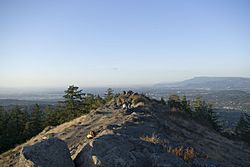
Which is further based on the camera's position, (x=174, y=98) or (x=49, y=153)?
(x=174, y=98)

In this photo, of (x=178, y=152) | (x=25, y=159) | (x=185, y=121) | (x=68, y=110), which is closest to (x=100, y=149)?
(x=25, y=159)

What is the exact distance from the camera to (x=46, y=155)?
9352 millimetres

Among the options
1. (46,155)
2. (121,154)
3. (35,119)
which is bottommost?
(35,119)

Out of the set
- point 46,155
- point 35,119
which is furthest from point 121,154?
point 35,119

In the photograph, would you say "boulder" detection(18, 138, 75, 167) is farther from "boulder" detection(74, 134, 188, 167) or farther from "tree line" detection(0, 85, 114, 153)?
"tree line" detection(0, 85, 114, 153)

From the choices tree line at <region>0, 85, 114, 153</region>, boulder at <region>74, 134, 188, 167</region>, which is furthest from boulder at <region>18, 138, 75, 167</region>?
tree line at <region>0, 85, 114, 153</region>

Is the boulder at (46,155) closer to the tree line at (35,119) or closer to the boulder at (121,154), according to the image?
the boulder at (121,154)

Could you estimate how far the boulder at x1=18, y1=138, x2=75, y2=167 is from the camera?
911 centimetres

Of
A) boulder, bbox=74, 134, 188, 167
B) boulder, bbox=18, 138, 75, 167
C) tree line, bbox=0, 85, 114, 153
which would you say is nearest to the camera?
boulder, bbox=18, 138, 75, 167

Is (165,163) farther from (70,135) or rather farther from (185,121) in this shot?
(185,121)

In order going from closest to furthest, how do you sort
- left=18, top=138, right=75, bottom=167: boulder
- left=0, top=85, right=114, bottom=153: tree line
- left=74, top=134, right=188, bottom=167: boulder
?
left=18, top=138, right=75, bottom=167: boulder
left=74, top=134, right=188, bottom=167: boulder
left=0, top=85, right=114, bottom=153: tree line

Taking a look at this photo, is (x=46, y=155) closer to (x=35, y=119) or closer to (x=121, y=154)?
(x=121, y=154)

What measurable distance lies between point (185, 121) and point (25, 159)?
32.8 metres

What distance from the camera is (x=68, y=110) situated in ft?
193
